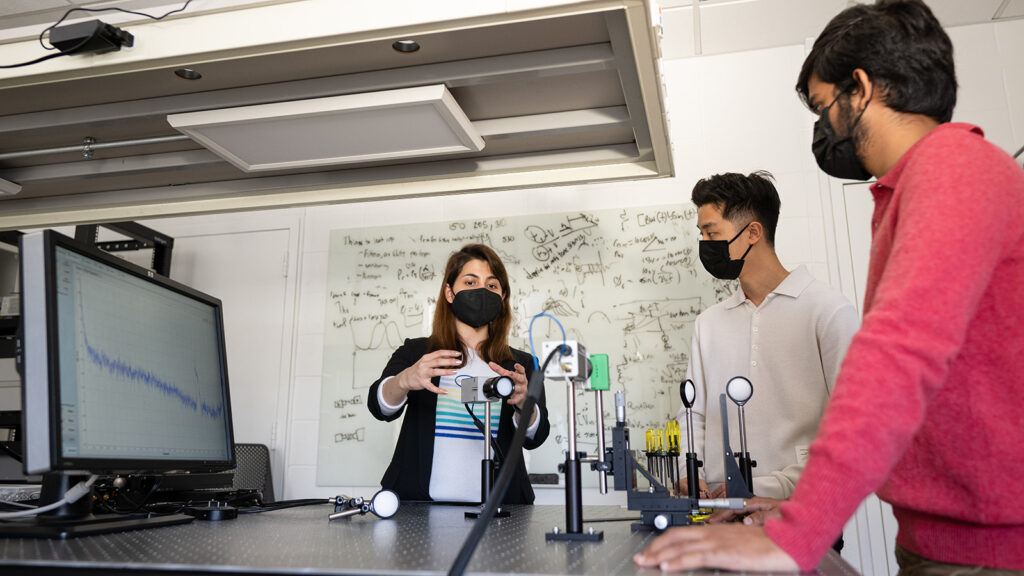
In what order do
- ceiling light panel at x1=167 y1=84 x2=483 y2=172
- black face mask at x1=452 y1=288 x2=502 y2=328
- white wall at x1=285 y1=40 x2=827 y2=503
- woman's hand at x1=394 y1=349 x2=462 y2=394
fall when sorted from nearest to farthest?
ceiling light panel at x1=167 y1=84 x2=483 y2=172, woman's hand at x1=394 y1=349 x2=462 y2=394, black face mask at x1=452 y1=288 x2=502 y2=328, white wall at x1=285 y1=40 x2=827 y2=503

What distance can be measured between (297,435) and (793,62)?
9.24ft

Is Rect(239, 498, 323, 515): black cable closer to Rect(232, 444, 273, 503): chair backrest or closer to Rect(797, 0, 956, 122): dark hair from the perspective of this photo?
Rect(797, 0, 956, 122): dark hair

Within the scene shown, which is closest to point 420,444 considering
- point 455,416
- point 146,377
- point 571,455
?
point 455,416

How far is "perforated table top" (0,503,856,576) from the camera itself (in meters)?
0.71

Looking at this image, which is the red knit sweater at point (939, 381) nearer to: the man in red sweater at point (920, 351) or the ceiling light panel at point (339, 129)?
the man in red sweater at point (920, 351)

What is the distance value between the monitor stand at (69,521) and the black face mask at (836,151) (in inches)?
47.0

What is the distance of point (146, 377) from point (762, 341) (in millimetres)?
1476

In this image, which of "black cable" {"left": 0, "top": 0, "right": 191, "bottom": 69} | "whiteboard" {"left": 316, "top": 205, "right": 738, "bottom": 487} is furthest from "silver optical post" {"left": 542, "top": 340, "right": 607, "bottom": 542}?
"whiteboard" {"left": 316, "top": 205, "right": 738, "bottom": 487}

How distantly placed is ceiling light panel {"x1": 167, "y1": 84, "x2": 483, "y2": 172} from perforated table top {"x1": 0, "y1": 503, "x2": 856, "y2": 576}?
0.75 metres

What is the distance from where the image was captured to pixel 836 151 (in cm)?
106

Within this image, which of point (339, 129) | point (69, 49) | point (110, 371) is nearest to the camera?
point (110, 371)

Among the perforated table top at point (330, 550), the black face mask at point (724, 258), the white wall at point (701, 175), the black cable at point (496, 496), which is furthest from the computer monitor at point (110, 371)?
the white wall at point (701, 175)


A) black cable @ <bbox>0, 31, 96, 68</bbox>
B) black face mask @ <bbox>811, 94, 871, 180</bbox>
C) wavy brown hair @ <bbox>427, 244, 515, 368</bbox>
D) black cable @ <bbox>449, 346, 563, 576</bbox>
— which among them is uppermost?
black cable @ <bbox>0, 31, 96, 68</bbox>

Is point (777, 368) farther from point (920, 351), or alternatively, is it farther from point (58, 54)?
point (58, 54)
